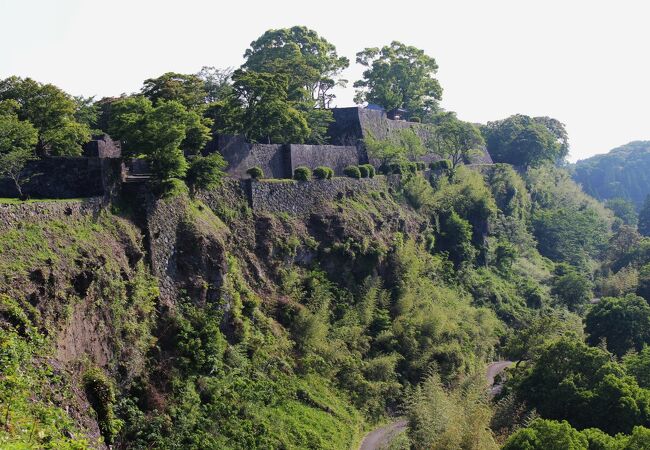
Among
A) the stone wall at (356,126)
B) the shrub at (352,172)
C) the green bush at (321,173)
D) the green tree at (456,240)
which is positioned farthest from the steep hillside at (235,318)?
the stone wall at (356,126)

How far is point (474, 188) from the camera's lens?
51281mm

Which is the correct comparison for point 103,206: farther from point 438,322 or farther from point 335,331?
point 438,322

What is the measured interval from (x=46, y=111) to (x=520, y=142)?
179 feet

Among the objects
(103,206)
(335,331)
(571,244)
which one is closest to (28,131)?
(103,206)

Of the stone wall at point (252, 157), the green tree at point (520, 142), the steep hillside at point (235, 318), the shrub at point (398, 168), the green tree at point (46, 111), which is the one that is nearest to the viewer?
the steep hillside at point (235, 318)

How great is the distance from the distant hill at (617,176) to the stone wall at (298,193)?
98.4 meters

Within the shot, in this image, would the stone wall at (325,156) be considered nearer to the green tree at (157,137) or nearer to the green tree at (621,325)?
the green tree at (157,137)

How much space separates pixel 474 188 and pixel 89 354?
38336 mm

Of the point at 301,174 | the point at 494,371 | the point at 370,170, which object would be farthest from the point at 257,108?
the point at 494,371

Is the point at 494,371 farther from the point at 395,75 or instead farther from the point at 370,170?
the point at 395,75

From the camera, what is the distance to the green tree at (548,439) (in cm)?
1943

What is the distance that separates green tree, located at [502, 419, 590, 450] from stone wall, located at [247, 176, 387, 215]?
1594 cm

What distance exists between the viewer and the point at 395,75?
5662 centimetres

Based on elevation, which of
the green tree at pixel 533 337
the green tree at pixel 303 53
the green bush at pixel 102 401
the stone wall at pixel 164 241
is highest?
the green tree at pixel 303 53
